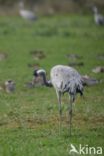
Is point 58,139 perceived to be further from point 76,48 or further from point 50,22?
point 50,22

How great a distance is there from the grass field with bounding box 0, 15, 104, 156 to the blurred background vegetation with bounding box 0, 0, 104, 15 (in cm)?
1310

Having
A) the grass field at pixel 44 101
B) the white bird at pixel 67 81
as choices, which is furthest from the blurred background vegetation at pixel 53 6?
the white bird at pixel 67 81

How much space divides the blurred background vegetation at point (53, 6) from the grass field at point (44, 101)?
13.1m

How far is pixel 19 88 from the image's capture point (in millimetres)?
17688

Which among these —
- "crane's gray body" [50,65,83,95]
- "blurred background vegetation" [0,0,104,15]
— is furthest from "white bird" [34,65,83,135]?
"blurred background vegetation" [0,0,104,15]

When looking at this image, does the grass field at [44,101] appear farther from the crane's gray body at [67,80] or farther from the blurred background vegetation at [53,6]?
the blurred background vegetation at [53,6]

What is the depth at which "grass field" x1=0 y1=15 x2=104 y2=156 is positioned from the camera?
459 inches

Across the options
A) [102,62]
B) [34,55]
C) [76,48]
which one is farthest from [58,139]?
[76,48]

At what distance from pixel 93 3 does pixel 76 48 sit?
22485 mm

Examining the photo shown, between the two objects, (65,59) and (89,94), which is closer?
(89,94)

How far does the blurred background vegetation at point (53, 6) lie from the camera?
4359 cm

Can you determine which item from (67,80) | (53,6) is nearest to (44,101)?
(67,80)

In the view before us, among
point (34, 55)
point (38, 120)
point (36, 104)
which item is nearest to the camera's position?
point (38, 120)

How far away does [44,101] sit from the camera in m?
15.8
